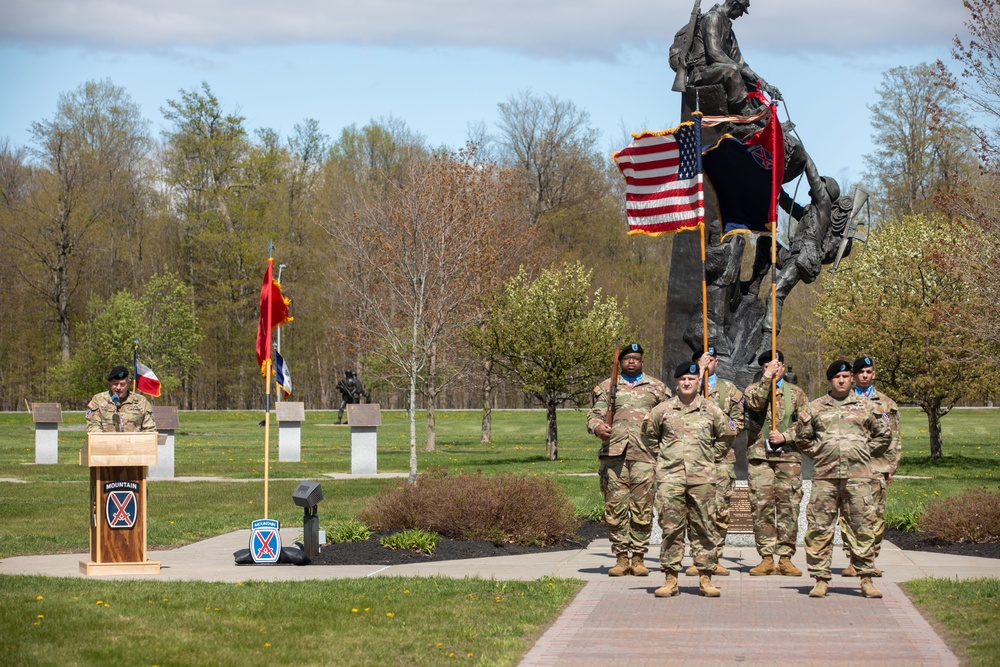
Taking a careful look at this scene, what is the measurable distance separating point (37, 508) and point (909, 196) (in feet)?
152

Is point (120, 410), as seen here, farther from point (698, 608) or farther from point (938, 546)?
point (938, 546)

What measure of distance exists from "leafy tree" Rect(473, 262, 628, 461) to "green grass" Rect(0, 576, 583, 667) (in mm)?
20691

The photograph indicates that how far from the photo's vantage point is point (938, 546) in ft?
50.5

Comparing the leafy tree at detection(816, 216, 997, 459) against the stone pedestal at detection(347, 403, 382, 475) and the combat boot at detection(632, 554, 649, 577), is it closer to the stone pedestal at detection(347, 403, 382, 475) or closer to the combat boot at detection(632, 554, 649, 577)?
the stone pedestal at detection(347, 403, 382, 475)

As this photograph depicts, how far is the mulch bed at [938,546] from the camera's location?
14.8 meters

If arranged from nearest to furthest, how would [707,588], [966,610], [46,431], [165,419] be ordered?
[966,610]
[707,588]
[165,419]
[46,431]

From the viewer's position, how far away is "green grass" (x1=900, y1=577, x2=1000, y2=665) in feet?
30.1

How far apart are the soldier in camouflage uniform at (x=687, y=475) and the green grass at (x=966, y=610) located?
1768mm

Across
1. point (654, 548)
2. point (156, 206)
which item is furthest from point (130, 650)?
point (156, 206)

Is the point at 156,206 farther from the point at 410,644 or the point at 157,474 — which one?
the point at 410,644

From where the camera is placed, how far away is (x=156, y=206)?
245 ft

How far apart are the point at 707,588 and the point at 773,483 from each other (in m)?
2.10

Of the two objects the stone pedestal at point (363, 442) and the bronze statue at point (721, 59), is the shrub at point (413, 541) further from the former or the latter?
the stone pedestal at point (363, 442)

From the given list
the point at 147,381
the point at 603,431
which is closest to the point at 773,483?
the point at 603,431
